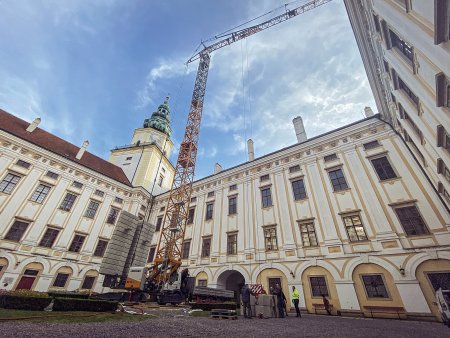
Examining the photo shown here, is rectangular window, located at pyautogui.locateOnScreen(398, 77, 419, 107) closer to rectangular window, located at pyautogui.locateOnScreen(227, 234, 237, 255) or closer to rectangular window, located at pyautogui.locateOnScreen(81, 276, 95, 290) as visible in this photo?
rectangular window, located at pyautogui.locateOnScreen(227, 234, 237, 255)

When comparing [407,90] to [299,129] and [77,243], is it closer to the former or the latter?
[299,129]

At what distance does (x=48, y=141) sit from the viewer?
24.8 m

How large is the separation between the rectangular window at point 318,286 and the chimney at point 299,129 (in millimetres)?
11824

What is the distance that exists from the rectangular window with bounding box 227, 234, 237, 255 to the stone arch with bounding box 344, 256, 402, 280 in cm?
868

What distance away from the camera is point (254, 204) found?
19391mm

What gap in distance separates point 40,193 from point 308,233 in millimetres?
25976

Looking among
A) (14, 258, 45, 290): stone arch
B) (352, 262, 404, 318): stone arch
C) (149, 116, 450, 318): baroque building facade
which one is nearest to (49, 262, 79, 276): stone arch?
(14, 258, 45, 290): stone arch

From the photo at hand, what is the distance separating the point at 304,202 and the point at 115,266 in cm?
1612

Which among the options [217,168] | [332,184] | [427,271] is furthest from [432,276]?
[217,168]

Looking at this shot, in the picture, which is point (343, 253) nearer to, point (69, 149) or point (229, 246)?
point (229, 246)

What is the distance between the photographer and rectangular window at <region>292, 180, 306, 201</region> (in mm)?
17266

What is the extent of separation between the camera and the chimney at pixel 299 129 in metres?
20.1

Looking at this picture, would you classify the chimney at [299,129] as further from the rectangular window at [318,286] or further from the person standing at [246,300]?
the person standing at [246,300]

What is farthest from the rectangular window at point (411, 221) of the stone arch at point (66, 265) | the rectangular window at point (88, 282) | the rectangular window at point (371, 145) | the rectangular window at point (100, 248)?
the stone arch at point (66, 265)
